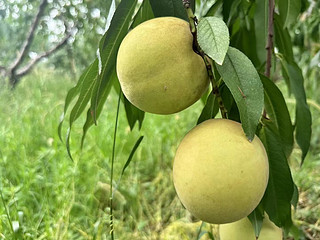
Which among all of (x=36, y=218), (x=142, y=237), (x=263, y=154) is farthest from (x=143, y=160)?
(x=263, y=154)

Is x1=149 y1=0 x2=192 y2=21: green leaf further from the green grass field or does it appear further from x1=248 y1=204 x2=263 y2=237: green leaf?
the green grass field

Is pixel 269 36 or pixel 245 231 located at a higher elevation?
pixel 269 36

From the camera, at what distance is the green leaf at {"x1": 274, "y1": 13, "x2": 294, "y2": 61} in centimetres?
111

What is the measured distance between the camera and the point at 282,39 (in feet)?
3.69

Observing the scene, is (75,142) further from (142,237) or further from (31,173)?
(142,237)

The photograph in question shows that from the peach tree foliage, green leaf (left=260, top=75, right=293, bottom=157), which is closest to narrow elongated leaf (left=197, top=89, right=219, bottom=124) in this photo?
the peach tree foliage

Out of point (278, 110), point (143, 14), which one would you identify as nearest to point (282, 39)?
point (278, 110)

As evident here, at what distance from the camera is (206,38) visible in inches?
21.2

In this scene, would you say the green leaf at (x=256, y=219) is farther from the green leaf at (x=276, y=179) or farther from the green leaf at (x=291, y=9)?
the green leaf at (x=291, y=9)

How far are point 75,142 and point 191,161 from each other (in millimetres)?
1512

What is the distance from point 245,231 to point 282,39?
1.73 feet

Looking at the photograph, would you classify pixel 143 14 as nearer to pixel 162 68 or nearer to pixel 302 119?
pixel 162 68

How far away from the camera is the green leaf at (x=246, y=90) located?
55cm

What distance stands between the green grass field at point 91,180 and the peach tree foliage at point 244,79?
1.70ft
